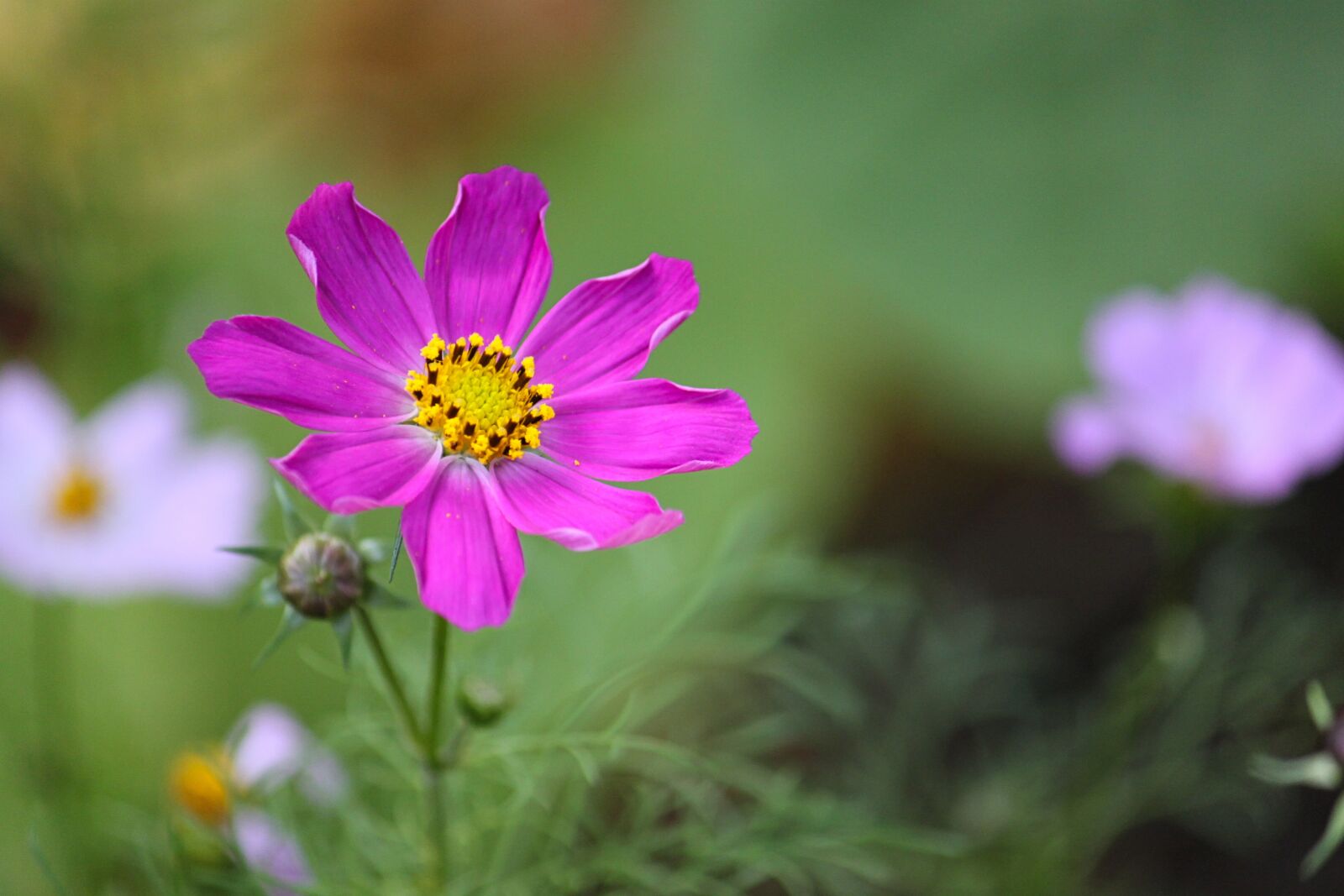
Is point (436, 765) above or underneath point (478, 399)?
underneath

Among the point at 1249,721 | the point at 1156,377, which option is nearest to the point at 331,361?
the point at 1156,377

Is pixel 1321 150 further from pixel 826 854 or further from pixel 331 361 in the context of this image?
pixel 331 361

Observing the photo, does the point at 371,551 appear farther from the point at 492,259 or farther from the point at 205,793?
the point at 205,793

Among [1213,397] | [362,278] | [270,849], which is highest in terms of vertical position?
[1213,397]

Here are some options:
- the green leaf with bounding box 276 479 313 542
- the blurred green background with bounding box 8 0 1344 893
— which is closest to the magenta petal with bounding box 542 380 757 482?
the green leaf with bounding box 276 479 313 542

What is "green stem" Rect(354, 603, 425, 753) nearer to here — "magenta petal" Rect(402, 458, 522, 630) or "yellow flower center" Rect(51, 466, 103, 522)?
"magenta petal" Rect(402, 458, 522, 630)

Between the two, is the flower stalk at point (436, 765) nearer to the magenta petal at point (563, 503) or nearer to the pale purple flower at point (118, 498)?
the magenta petal at point (563, 503)

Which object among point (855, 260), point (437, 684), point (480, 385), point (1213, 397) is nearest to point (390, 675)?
point (437, 684)
